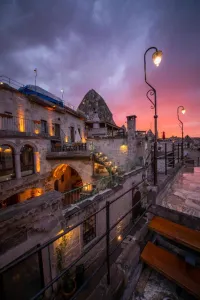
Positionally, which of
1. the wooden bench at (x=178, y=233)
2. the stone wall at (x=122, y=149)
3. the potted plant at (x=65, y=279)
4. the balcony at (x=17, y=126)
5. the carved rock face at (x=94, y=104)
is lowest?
the potted plant at (x=65, y=279)

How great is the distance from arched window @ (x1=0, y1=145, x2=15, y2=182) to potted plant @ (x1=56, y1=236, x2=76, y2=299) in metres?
7.92

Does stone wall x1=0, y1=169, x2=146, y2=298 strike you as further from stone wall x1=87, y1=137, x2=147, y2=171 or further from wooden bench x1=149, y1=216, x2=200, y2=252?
stone wall x1=87, y1=137, x2=147, y2=171

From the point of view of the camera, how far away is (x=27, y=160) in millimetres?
12414

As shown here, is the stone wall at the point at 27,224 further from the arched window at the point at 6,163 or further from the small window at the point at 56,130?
the small window at the point at 56,130

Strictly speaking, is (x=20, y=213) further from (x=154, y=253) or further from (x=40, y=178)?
(x=40, y=178)

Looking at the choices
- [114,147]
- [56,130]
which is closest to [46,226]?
[114,147]

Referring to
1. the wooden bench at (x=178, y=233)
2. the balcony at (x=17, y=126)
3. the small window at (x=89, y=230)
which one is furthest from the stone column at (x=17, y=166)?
the wooden bench at (x=178, y=233)

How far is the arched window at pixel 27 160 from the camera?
12055mm

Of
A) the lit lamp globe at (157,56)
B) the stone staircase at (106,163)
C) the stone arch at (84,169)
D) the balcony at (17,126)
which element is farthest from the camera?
the stone arch at (84,169)

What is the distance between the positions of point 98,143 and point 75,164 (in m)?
4.24

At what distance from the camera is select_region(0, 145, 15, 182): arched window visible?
10.7 metres

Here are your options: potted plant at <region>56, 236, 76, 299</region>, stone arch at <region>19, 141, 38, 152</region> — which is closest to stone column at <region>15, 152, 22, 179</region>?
stone arch at <region>19, 141, 38, 152</region>

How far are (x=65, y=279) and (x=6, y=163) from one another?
30.1ft

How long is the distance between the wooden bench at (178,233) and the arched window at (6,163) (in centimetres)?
1144
